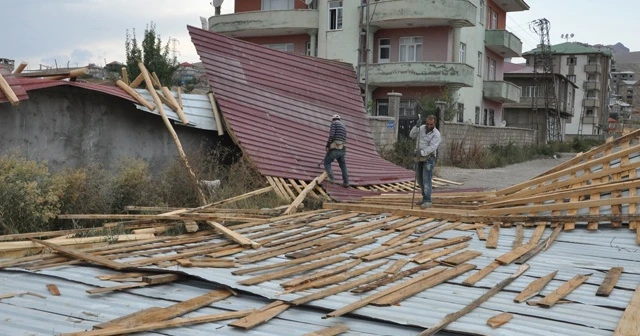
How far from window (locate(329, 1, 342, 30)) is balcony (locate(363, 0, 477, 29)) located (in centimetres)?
213

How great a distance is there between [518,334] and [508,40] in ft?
110

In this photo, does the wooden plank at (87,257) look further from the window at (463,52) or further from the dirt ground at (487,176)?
the window at (463,52)

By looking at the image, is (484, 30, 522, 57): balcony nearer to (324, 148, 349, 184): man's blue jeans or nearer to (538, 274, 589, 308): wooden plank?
(324, 148, 349, 184): man's blue jeans

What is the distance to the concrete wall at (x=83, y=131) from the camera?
1063cm

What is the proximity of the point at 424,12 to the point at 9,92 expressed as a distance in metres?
21.8

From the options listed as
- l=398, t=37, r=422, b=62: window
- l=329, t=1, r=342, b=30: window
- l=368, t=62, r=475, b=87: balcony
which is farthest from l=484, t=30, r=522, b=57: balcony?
l=329, t=1, r=342, b=30: window


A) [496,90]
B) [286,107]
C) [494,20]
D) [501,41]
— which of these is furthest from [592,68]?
[286,107]

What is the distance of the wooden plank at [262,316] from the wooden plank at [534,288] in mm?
1963

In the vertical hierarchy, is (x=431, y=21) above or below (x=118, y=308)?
above

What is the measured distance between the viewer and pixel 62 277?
6.01 metres

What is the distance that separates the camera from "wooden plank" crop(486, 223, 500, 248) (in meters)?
8.07

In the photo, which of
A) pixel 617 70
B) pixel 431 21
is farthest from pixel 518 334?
pixel 617 70

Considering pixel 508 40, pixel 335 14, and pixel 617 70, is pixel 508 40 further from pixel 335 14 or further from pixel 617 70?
pixel 617 70

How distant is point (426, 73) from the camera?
29250mm
